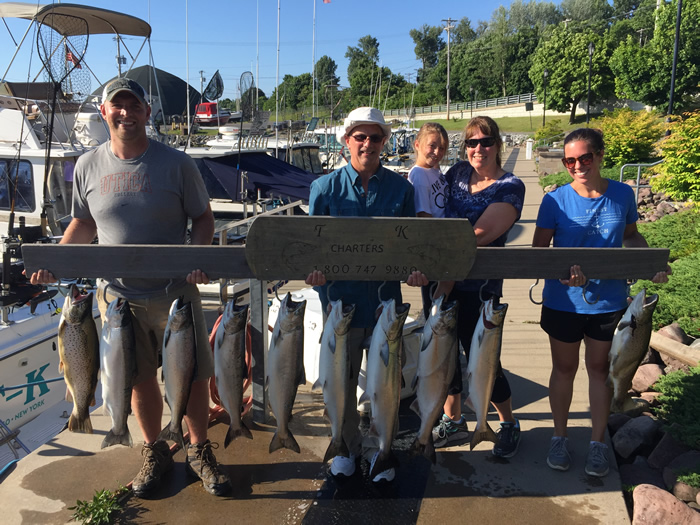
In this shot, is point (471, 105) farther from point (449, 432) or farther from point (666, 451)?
point (449, 432)

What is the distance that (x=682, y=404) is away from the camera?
3836mm

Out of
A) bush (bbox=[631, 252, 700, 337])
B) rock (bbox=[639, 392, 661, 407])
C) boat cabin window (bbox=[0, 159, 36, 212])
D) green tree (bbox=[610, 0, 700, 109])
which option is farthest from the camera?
green tree (bbox=[610, 0, 700, 109])

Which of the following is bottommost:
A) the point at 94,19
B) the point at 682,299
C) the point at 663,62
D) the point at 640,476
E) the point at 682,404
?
the point at 640,476

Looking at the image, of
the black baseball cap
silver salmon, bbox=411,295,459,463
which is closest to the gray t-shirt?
the black baseball cap

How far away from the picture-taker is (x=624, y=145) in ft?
65.2

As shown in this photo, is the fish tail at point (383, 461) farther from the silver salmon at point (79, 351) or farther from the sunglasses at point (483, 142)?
the sunglasses at point (483, 142)

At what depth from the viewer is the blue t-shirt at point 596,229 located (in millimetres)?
3148

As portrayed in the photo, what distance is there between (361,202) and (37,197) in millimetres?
7443

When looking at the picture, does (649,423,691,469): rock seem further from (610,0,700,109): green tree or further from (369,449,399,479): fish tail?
(610,0,700,109): green tree

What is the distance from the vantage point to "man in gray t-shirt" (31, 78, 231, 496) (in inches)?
115

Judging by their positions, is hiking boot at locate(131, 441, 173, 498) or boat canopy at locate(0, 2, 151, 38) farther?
boat canopy at locate(0, 2, 151, 38)

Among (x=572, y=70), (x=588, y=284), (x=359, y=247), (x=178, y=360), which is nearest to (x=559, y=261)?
(x=588, y=284)

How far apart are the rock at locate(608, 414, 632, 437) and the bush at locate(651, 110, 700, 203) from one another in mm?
7166

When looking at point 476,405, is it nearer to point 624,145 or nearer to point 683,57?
point 624,145
